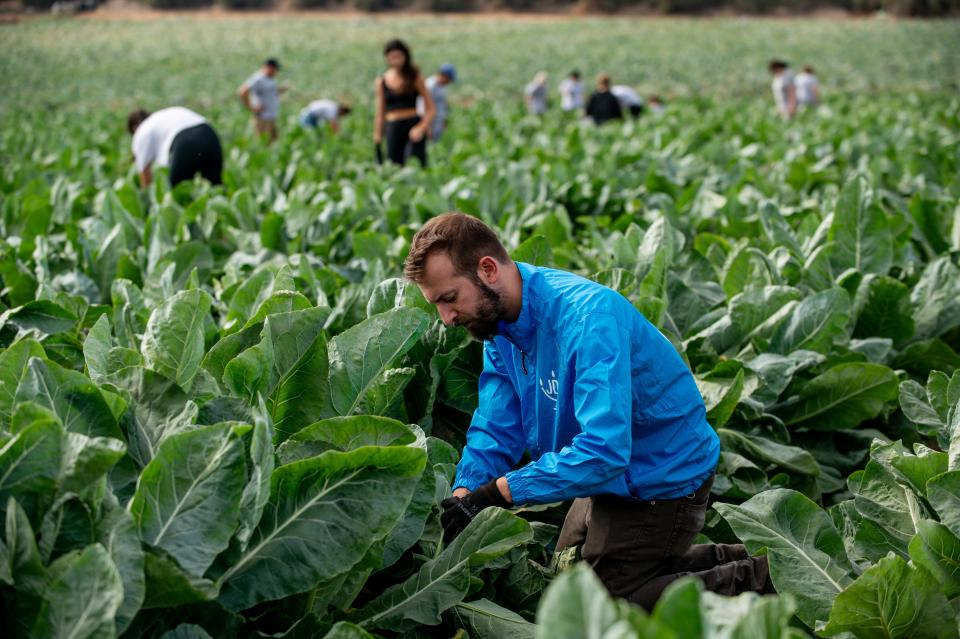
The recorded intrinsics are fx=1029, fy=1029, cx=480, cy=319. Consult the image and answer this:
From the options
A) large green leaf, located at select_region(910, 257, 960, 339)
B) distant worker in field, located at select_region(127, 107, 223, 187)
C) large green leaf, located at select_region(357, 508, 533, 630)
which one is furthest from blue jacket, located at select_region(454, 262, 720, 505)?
distant worker in field, located at select_region(127, 107, 223, 187)

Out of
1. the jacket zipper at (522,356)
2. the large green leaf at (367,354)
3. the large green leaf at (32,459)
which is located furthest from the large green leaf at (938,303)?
the large green leaf at (32,459)

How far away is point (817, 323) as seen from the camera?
3.89 meters

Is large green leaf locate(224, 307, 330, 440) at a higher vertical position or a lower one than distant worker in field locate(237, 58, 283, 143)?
higher

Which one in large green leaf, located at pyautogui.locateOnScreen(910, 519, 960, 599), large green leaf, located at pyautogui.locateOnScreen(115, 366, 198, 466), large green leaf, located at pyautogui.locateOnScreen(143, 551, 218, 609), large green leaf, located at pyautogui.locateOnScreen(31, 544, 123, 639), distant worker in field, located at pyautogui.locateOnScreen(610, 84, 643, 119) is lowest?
distant worker in field, located at pyautogui.locateOnScreen(610, 84, 643, 119)

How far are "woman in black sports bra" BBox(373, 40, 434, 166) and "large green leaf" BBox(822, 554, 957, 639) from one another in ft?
28.5

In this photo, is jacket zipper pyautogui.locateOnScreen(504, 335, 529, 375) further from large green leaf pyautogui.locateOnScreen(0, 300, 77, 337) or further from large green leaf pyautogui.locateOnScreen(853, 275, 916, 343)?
large green leaf pyautogui.locateOnScreen(853, 275, 916, 343)

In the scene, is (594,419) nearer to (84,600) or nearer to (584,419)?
(584,419)

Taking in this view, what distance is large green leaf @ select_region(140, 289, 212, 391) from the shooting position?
8.66ft

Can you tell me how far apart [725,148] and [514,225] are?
16.3 feet

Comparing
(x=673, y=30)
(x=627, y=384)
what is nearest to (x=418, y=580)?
(x=627, y=384)

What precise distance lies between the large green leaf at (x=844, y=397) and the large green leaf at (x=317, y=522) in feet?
7.06

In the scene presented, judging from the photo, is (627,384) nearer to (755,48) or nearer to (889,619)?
(889,619)

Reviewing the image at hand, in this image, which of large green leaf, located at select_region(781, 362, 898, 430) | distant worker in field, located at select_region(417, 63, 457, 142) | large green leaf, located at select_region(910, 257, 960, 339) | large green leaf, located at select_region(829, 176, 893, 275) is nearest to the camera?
large green leaf, located at select_region(781, 362, 898, 430)

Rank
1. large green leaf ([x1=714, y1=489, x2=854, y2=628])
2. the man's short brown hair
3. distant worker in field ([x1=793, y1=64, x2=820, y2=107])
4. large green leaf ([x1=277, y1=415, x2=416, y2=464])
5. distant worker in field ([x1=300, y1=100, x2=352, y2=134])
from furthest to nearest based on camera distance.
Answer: distant worker in field ([x1=793, y1=64, x2=820, y2=107]), distant worker in field ([x1=300, y1=100, x2=352, y2=134]), the man's short brown hair, large green leaf ([x1=714, y1=489, x2=854, y2=628]), large green leaf ([x1=277, y1=415, x2=416, y2=464])
